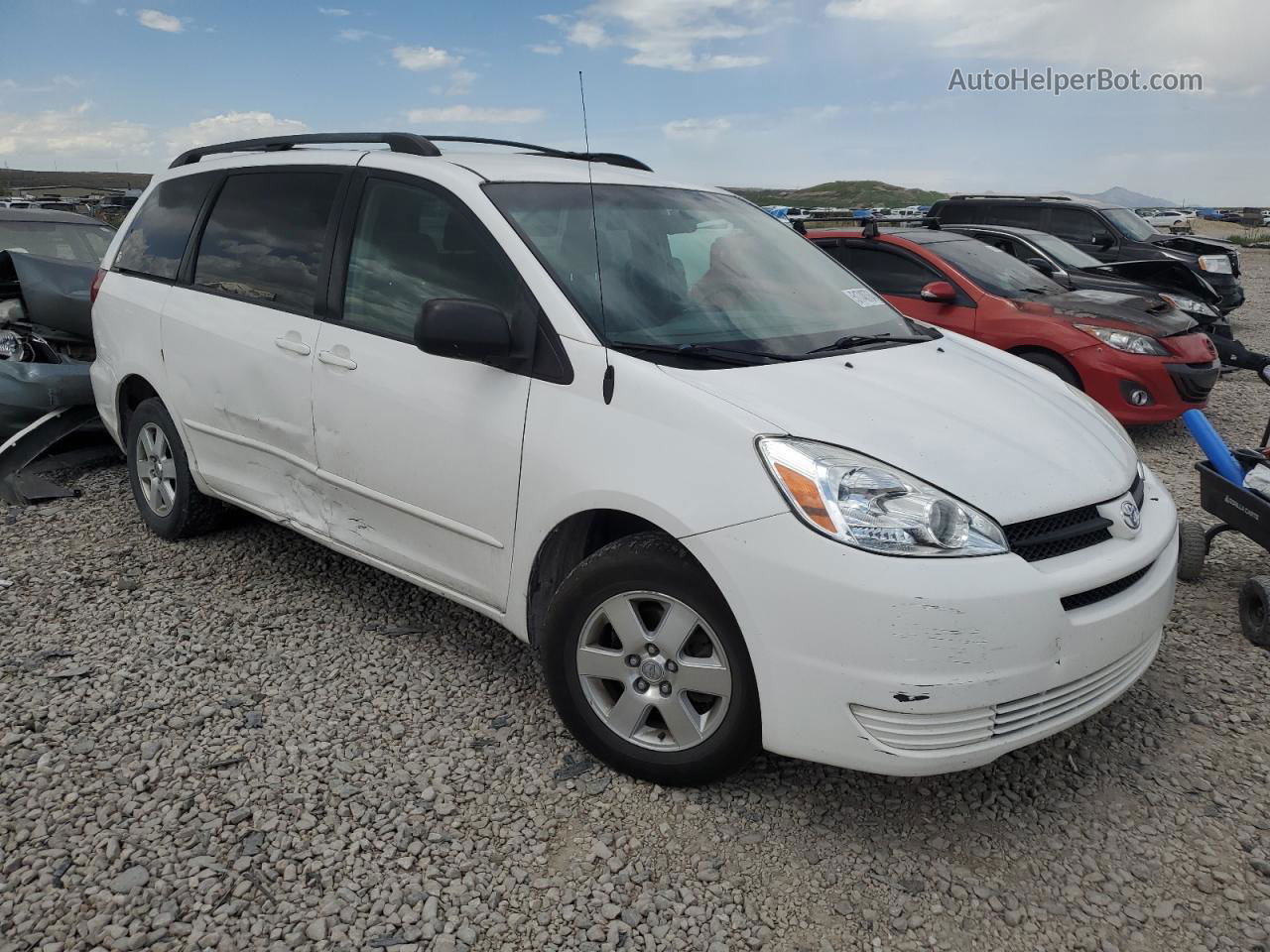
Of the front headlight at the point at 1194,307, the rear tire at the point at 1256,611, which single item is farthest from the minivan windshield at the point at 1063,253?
the rear tire at the point at 1256,611

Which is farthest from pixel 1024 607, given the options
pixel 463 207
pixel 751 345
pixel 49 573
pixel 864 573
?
pixel 49 573

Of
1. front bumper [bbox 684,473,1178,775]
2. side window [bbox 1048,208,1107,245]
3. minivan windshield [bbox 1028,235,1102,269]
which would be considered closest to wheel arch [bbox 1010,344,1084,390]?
minivan windshield [bbox 1028,235,1102,269]

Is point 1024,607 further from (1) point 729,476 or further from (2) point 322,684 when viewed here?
(2) point 322,684

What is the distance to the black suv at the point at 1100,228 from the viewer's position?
12531 mm

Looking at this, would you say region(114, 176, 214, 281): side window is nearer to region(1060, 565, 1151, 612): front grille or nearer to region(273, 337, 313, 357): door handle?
region(273, 337, 313, 357): door handle

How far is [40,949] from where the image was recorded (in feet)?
7.42

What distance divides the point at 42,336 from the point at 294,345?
3.40 meters

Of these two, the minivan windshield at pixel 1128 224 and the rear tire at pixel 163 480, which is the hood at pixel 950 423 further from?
the minivan windshield at pixel 1128 224

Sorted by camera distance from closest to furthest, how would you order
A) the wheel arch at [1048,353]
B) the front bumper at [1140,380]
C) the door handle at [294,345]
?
the door handle at [294,345] → the front bumper at [1140,380] → the wheel arch at [1048,353]

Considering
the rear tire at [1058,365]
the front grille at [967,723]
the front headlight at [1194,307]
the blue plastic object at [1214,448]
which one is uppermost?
the front headlight at [1194,307]

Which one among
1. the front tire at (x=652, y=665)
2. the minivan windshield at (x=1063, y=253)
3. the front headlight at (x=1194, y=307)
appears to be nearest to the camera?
the front tire at (x=652, y=665)

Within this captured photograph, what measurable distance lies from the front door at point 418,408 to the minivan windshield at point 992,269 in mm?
5349

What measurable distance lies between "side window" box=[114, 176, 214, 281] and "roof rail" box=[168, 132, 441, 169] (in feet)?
0.64

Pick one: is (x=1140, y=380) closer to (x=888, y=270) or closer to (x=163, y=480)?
(x=888, y=270)
